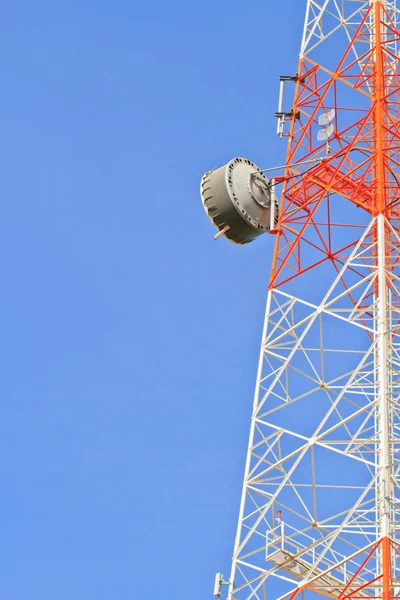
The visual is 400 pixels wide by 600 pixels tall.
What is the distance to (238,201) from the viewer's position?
54969 millimetres

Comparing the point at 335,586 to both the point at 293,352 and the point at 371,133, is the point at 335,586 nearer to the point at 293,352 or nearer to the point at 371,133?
the point at 293,352

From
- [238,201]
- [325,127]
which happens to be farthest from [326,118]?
[238,201]

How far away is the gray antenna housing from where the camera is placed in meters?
54.8

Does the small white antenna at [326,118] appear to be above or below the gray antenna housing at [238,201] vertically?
above

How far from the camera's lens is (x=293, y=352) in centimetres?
5147

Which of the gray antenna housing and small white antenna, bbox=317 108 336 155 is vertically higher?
small white antenna, bbox=317 108 336 155

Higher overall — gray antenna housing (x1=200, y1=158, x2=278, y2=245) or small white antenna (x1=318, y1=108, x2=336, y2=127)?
small white antenna (x1=318, y1=108, x2=336, y2=127)

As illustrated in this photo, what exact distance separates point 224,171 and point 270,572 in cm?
1449

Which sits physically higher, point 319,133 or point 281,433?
point 319,133

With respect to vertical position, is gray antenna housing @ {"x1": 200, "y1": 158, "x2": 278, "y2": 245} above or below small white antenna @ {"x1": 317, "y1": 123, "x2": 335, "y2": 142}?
below

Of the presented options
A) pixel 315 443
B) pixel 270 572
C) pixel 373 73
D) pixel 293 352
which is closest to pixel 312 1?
pixel 373 73

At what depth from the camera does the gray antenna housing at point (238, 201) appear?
54.8 meters

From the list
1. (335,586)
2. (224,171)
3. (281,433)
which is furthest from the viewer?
(224,171)

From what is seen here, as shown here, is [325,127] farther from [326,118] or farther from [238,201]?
[238,201]
